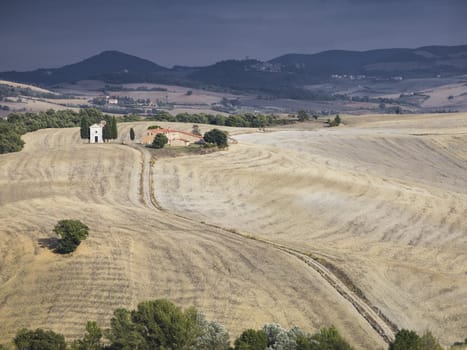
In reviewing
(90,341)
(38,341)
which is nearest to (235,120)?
(90,341)

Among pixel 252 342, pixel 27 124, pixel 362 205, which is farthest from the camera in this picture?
pixel 27 124

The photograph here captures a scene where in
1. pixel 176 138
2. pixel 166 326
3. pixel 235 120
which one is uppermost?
pixel 166 326

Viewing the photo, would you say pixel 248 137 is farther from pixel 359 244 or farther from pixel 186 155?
pixel 359 244

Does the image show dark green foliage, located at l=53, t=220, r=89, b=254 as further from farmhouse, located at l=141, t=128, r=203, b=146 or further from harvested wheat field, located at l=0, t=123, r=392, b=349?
farmhouse, located at l=141, t=128, r=203, b=146

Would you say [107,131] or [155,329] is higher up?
[155,329]

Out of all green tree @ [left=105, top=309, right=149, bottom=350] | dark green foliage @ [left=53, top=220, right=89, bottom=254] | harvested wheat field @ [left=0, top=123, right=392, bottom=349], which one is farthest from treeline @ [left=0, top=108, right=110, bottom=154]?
green tree @ [left=105, top=309, right=149, bottom=350]

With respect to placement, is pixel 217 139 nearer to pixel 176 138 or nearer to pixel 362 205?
pixel 176 138

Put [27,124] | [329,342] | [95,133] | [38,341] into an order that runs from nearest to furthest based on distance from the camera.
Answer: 1. [329,342]
2. [38,341]
3. [95,133]
4. [27,124]
